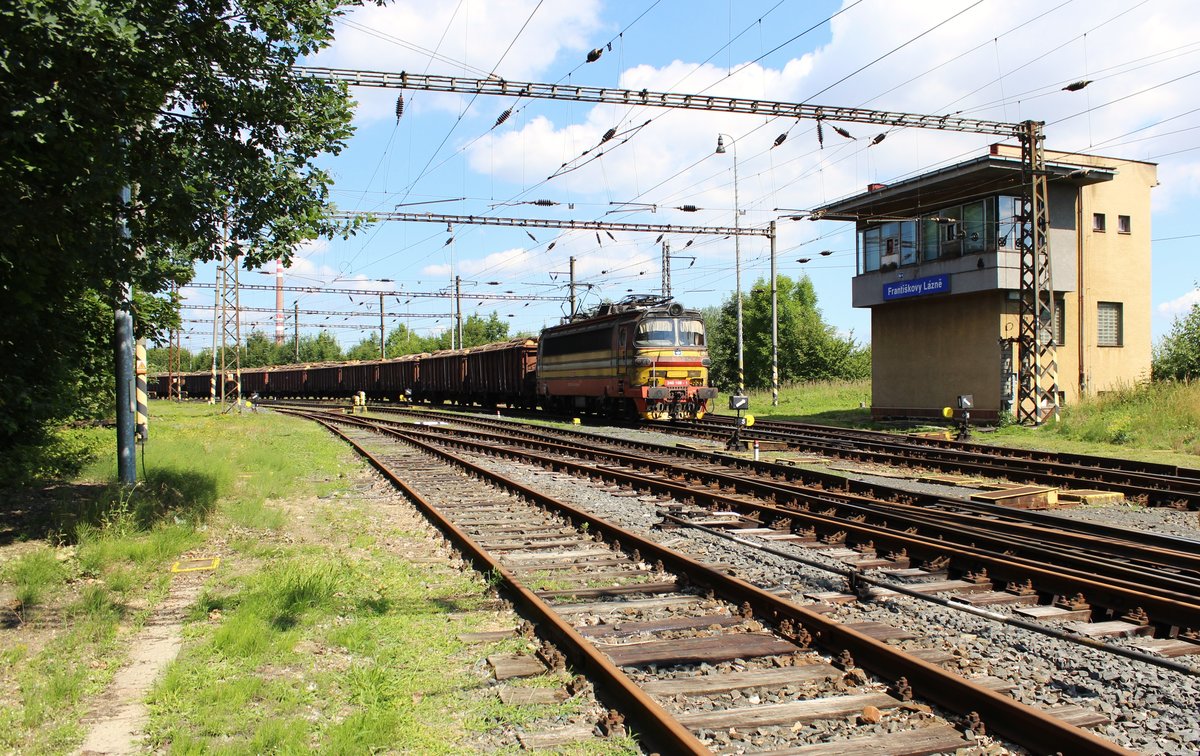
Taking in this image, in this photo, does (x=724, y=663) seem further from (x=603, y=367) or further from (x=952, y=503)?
(x=603, y=367)

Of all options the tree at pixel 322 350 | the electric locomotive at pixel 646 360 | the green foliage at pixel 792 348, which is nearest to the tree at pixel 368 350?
the tree at pixel 322 350

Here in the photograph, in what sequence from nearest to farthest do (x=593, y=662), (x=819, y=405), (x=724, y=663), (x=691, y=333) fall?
(x=593, y=662), (x=724, y=663), (x=691, y=333), (x=819, y=405)

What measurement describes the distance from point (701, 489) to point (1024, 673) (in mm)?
7219

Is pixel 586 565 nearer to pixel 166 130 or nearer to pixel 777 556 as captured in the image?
pixel 777 556

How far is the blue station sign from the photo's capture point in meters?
26.1

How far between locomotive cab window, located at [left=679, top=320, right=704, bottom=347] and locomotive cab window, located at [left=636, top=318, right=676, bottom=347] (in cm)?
39

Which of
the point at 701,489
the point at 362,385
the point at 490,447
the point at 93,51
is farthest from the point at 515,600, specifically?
the point at 362,385

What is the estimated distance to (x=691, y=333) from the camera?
25.9 m

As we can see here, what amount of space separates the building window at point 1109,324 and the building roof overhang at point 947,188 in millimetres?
3804

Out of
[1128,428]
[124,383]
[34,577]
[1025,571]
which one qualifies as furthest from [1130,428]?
[34,577]

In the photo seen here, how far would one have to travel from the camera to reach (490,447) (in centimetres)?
1877

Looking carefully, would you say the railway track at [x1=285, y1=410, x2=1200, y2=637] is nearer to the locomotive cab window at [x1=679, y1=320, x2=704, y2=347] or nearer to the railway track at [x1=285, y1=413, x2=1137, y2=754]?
the railway track at [x1=285, y1=413, x2=1137, y2=754]

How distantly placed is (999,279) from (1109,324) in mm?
5169

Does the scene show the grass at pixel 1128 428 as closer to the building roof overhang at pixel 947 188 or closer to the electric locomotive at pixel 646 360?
the electric locomotive at pixel 646 360
